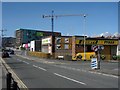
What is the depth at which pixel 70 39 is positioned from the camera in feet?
294

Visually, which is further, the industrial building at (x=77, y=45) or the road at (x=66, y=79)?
the industrial building at (x=77, y=45)

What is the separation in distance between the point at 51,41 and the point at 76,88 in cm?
7516

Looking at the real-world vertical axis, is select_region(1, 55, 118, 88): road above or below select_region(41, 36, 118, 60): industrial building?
below

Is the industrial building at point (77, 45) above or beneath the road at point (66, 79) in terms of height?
above

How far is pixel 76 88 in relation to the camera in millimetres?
18266

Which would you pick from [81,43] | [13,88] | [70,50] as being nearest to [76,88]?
[13,88]

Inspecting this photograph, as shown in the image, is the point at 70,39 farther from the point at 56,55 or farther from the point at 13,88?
the point at 13,88

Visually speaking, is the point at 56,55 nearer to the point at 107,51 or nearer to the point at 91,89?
the point at 107,51

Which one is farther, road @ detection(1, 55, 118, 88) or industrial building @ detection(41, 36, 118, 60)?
industrial building @ detection(41, 36, 118, 60)

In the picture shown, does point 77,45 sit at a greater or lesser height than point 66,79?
greater

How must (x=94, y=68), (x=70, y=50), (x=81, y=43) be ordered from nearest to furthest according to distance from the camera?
1. (x=94, y=68)
2. (x=81, y=43)
3. (x=70, y=50)

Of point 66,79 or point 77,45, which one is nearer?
point 66,79

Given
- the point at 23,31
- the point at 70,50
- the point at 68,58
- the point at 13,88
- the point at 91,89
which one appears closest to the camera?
the point at 13,88

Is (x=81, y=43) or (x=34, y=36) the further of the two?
(x=34, y=36)
